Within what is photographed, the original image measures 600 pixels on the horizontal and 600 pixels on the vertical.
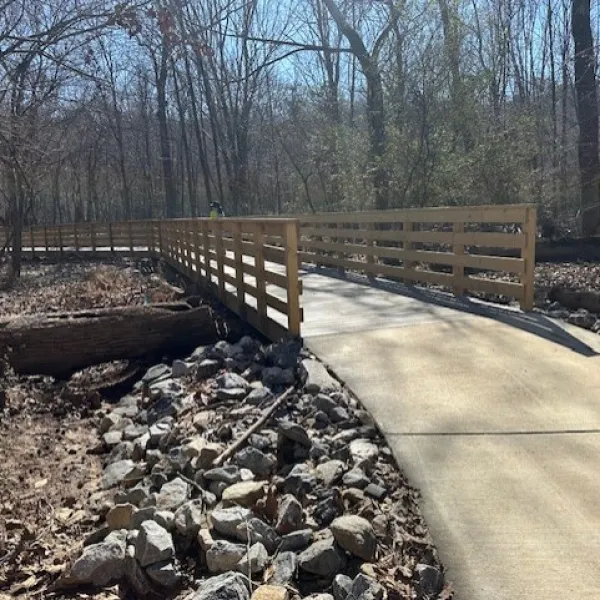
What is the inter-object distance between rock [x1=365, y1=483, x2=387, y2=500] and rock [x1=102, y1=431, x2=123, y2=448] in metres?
2.36

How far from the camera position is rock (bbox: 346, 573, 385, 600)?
6.90 ft

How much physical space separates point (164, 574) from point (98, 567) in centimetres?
33

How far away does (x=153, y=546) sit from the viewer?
2.55m

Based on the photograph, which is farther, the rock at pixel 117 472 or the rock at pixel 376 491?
the rock at pixel 117 472

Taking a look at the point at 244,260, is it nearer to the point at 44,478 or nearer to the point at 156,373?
the point at 156,373

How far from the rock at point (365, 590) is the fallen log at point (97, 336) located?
4544 millimetres

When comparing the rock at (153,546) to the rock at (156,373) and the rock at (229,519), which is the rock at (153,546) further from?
the rock at (156,373)

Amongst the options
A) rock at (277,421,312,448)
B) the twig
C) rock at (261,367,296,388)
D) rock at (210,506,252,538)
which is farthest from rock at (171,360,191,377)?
rock at (210,506,252,538)

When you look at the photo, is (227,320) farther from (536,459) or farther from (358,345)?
(536,459)

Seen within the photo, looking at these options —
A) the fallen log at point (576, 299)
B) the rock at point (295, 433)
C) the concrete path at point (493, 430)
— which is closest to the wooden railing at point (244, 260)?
the concrete path at point (493, 430)

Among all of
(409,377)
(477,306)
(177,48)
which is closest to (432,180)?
(477,306)

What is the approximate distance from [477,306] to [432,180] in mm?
7803

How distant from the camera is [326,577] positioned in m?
2.33

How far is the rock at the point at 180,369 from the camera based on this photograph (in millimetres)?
5574
